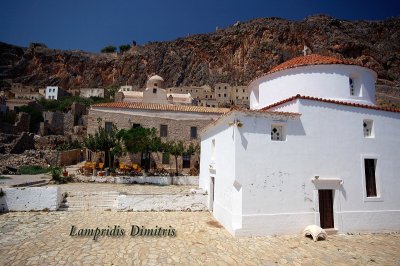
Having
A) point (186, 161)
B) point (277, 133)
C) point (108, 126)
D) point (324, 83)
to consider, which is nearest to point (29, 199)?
point (277, 133)

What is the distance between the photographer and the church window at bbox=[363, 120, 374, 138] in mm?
9914

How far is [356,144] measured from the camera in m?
9.48

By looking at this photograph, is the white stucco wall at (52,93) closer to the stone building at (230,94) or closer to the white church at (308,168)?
the stone building at (230,94)

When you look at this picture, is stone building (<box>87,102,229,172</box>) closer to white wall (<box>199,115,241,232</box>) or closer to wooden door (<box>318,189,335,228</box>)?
white wall (<box>199,115,241,232</box>)

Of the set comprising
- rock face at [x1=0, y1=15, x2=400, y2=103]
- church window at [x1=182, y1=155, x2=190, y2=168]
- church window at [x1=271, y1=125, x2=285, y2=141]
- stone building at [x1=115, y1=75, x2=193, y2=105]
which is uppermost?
rock face at [x1=0, y1=15, x2=400, y2=103]

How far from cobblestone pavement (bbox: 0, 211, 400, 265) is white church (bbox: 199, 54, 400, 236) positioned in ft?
2.16

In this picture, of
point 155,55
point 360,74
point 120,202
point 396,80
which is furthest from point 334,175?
point 155,55

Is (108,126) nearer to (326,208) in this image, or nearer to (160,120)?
(160,120)

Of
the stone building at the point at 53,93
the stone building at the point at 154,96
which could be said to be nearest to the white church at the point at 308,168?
the stone building at the point at 154,96

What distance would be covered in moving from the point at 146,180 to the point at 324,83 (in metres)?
13.0

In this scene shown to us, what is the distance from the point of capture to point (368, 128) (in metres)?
10.0

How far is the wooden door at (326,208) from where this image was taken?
8.98 m

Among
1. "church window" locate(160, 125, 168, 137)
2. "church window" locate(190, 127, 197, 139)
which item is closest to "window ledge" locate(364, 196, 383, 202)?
"church window" locate(190, 127, 197, 139)

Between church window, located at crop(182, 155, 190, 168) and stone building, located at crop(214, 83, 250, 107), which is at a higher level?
stone building, located at crop(214, 83, 250, 107)
